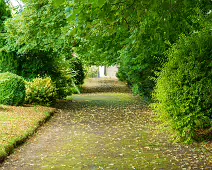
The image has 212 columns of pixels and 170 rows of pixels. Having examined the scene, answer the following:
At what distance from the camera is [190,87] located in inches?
322

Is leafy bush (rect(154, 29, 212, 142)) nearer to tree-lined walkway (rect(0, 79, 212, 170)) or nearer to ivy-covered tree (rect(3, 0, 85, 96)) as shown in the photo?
tree-lined walkway (rect(0, 79, 212, 170))

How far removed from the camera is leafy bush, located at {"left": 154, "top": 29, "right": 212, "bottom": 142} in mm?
8117

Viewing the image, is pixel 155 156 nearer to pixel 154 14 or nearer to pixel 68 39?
pixel 154 14

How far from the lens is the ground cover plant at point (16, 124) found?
8.13 metres

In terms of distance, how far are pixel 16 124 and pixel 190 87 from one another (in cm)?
502

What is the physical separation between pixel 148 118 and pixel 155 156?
5.78 m

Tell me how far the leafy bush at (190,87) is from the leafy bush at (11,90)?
7.51 m

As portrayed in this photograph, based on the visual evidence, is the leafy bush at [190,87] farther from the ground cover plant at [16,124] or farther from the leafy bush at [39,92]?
the leafy bush at [39,92]

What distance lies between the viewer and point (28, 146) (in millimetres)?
8508

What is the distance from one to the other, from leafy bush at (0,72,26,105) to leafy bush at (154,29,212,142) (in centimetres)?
751

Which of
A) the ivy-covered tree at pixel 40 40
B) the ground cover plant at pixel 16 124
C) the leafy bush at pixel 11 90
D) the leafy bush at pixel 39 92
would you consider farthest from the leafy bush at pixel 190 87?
the leafy bush at pixel 39 92

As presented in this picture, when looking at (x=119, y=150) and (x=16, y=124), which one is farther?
(x=16, y=124)

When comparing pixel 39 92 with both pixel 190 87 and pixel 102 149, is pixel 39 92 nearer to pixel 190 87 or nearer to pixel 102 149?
pixel 102 149

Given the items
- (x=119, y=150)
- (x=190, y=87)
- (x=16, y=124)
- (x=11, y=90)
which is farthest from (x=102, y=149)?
(x=11, y=90)
